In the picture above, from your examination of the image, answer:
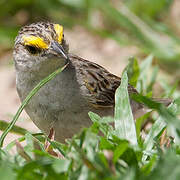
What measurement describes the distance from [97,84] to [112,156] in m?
1.88

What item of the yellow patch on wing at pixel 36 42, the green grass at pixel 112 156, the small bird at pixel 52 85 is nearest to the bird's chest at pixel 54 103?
the small bird at pixel 52 85

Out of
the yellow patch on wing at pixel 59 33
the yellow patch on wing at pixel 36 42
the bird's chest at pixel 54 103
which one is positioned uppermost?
the yellow patch on wing at pixel 59 33

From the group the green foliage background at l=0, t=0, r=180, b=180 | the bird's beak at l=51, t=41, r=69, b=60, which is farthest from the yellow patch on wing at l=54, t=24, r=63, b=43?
the green foliage background at l=0, t=0, r=180, b=180

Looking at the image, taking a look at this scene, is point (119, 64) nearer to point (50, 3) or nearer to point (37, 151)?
point (50, 3)

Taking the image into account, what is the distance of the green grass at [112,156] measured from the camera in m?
3.49

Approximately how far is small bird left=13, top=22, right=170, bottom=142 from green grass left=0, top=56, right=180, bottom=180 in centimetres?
70

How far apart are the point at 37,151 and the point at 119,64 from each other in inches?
187

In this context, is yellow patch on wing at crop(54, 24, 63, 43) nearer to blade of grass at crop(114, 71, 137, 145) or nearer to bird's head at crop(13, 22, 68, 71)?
bird's head at crop(13, 22, 68, 71)

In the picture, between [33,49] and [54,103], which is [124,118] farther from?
[33,49]

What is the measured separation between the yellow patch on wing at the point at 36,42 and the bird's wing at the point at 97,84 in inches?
22.1

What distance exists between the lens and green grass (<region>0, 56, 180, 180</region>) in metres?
3.49

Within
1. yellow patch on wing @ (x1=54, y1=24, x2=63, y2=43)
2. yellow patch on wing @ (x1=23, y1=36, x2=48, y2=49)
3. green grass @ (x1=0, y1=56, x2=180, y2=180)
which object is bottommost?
green grass @ (x1=0, y1=56, x2=180, y2=180)

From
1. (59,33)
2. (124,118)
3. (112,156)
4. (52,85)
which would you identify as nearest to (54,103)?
(52,85)

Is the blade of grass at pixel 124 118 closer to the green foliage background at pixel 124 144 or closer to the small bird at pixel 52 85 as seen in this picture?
the green foliage background at pixel 124 144
